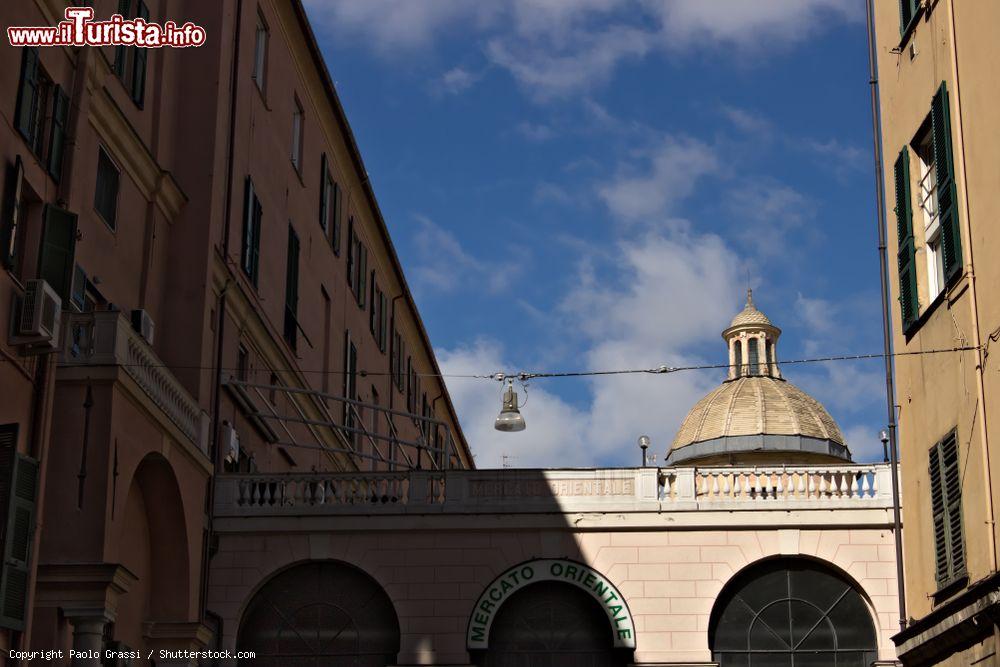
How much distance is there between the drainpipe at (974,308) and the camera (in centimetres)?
1669

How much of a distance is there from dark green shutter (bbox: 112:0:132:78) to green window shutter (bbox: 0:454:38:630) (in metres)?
8.34

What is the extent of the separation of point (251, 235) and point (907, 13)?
45.6 ft

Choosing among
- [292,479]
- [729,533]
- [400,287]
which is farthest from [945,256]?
[400,287]

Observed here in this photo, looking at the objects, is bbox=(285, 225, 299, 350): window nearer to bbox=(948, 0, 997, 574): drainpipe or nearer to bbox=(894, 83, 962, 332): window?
bbox=(894, 83, 962, 332): window

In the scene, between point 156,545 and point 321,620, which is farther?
point 321,620

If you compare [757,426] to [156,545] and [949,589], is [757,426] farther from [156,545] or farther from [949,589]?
[949,589]

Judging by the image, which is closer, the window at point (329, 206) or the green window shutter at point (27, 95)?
the green window shutter at point (27, 95)

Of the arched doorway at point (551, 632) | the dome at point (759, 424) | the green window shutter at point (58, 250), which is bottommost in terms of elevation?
the arched doorway at point (551, 632)

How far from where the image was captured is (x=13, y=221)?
61.0 ft

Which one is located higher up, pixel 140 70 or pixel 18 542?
pixel 140 70

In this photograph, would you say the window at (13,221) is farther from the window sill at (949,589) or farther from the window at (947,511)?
the window sill at (949,589)

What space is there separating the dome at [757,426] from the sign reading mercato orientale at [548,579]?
162ft

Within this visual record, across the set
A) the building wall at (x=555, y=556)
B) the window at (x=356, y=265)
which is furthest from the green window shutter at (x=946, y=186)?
the window at (x=356, y=265)

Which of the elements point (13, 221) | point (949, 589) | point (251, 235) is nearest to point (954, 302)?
point (949, 589)
